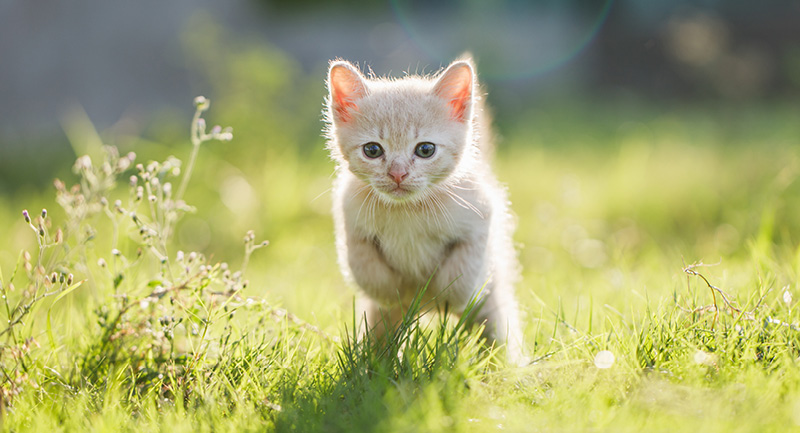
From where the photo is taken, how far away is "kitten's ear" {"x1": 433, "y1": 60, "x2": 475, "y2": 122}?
214 cm

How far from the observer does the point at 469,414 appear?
1645mm

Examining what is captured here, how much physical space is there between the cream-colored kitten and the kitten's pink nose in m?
0.02

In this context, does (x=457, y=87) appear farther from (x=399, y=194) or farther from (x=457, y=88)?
(x=399, y=194)

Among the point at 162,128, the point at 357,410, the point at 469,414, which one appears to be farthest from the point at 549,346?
the point at 162,128

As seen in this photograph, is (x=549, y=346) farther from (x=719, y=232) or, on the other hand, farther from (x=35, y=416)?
(x=719, y=232)

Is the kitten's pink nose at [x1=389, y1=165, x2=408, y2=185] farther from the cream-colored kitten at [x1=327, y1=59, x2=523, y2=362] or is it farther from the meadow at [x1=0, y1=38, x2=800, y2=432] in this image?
the meadow at [x1=0, y1=38, x2=800, y2=432]

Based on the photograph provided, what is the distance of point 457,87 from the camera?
2.19 meters

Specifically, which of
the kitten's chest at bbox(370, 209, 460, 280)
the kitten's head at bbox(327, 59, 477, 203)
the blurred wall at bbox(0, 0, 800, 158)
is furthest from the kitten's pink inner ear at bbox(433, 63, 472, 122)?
the blurred wall at bbox(0, 0, 800, 158)

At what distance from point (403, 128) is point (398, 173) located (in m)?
0.18

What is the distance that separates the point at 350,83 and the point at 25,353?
140 centimetres

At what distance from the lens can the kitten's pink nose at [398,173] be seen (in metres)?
2.01

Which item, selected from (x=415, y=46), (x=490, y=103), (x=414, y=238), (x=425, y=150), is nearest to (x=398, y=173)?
(x=425, y=150)

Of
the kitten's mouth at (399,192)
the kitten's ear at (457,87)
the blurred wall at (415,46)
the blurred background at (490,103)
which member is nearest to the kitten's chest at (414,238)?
the kitten's mouth at (399,192)

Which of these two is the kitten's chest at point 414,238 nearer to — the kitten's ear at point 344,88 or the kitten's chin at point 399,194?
the kitten's chin at point 399,194
